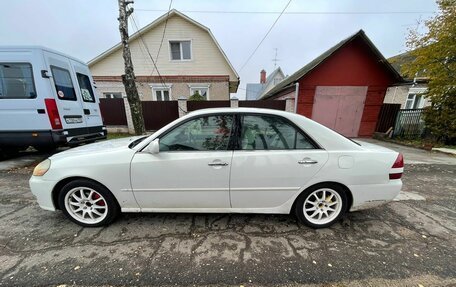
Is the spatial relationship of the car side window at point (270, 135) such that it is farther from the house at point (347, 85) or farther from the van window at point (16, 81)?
the house at point (347, 85)

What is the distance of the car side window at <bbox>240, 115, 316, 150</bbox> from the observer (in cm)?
228

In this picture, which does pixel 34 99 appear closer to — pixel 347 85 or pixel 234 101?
pixel 234 101

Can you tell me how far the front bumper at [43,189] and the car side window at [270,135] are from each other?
2389 millimetres

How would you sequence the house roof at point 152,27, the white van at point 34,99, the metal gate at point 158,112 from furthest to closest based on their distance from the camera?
1. the house roof at point 152,27
2. the metal gate at point 158,112
3. the white van at point 34,99

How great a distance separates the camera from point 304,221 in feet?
7.97

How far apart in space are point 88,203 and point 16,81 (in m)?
3.85

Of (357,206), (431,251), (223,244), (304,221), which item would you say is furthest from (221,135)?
(431,251)

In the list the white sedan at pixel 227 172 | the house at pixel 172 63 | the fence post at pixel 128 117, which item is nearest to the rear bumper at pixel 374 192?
the white sedan at pixel 227 172

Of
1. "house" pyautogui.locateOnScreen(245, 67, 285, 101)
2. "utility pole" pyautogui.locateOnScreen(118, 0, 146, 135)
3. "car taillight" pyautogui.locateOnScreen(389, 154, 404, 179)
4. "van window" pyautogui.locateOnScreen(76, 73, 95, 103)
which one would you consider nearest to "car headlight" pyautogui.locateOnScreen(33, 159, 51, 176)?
"van window" pyautogui.locateOnScreen(76, 73, 95, 103)

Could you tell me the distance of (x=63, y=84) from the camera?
4.48 metres

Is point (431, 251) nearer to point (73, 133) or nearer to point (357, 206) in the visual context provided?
point (357, 206)

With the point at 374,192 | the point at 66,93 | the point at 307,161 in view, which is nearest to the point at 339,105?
the point at 374,192

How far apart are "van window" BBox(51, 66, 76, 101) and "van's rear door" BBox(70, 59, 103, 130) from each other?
0.72 ft

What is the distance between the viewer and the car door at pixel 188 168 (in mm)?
2191
